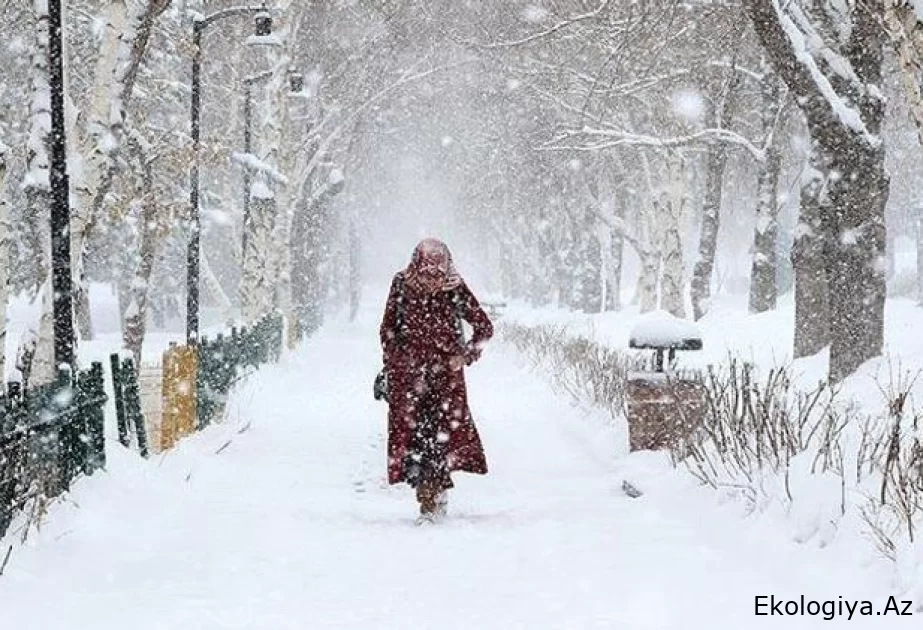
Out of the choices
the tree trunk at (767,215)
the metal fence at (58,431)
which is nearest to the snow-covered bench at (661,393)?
the metal fence at (58,431)

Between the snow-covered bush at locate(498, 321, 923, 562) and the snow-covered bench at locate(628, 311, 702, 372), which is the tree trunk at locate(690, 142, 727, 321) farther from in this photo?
the snow-covered bush at locate(498, 321, 923, 562)

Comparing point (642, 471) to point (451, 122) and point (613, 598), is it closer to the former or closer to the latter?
point (613, 598)

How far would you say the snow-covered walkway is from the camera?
457 cm

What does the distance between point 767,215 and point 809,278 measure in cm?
710

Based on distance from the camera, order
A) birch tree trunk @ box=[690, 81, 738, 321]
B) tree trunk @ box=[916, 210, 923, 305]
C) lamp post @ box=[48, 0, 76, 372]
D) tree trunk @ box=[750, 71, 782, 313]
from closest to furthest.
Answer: lamp post @ box=[48, 0, 76, 372]
tree trunk @ box=[750, 71, 782, 313]
birch tree trunk @ box=[690, 81, 738, 321]
tree trunk @ box=[916, 210, 923, 305]

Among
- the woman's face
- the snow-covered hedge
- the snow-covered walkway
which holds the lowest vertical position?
the snow-covered walkway

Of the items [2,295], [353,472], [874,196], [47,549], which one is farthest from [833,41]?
[47,549]

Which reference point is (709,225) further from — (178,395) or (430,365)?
(430,365)

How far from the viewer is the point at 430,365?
6.98 meters

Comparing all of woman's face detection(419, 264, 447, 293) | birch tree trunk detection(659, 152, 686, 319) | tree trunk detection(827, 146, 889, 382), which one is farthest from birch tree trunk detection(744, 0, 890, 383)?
birch tree trunk detection(659, 152, 686, 319)

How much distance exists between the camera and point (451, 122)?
1693 inches

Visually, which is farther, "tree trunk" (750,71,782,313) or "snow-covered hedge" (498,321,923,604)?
"tree trunk" (750,71,782,313)

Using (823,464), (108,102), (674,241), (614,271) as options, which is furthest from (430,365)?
(614,271)

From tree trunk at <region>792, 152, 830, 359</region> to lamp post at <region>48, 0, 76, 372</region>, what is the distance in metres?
8.27
